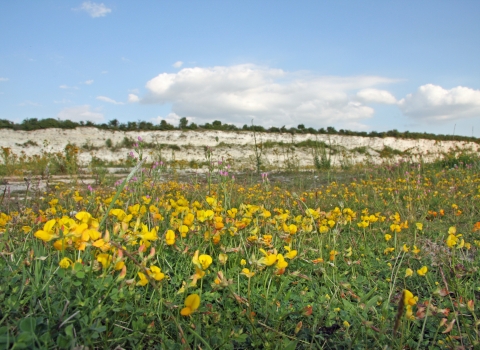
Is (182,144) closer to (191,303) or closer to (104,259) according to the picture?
(104,259)

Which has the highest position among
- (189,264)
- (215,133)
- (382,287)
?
(215,133)

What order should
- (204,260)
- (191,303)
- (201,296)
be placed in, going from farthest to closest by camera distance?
1. (201,296)
2. (204,260)
3. (191,303)

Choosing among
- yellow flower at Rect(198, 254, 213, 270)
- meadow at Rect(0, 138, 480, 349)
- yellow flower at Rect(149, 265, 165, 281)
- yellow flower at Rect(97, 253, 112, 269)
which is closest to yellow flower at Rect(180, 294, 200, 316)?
meadow at Rect(0, 138, 480, 349)

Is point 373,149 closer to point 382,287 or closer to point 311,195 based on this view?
point 311,195

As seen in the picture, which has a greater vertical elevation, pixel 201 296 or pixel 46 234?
pixel 46 234

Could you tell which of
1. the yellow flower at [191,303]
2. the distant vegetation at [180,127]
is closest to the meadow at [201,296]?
the yellow flower at [191,303]

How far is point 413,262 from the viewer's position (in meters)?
2.75

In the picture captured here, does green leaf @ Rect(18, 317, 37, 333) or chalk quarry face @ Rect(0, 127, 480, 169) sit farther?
chalk quarry face @ Rect(0, 127, 480, 169)

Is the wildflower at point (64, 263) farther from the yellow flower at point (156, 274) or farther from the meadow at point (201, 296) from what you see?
the yellow flower at point (156, 274)

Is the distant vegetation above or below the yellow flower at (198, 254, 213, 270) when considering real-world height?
above

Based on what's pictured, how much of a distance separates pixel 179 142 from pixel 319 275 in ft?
65.1

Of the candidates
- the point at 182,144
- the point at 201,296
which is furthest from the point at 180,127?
the point at 201,296

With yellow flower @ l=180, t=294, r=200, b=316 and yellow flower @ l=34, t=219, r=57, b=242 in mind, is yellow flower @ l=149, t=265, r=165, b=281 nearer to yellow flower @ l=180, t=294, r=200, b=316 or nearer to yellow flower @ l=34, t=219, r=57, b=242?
yellow flower @ l=180, t=294, r=200, b=316

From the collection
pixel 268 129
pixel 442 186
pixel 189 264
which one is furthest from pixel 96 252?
pixel 268 129
